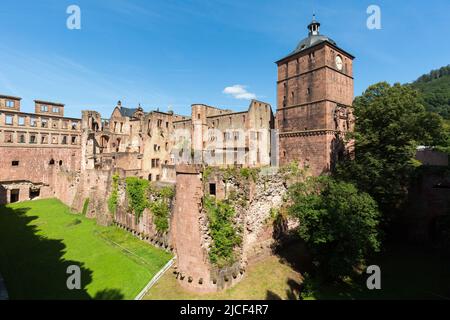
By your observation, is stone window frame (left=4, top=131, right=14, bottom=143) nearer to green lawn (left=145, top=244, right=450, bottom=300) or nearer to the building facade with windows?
the building facade with windows

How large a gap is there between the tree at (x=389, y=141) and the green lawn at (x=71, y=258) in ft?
60.1

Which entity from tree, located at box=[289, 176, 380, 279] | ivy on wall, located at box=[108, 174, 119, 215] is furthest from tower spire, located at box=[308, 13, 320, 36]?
ivy on wall, located at box=[108, 174, 119, 215]

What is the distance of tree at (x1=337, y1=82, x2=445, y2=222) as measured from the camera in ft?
63.2

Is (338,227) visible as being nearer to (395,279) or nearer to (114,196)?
(395,279)

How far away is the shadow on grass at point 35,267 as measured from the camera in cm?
1488

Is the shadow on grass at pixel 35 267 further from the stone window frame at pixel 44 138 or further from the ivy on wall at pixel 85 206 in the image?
the stone window frame at pixel 44 138

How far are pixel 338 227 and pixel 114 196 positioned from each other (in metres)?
23.1

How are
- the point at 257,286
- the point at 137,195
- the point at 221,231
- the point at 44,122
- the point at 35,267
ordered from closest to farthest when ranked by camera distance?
1. the point at 221,231
2. the point at 257,286
3. the point at 35,267
4. the point at 137,195
5. the point at 44,122

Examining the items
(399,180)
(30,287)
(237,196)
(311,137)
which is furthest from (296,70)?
(30,287)

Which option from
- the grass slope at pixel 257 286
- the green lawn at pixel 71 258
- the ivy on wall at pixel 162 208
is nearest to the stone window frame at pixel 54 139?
the green lawn at pixel 71 258

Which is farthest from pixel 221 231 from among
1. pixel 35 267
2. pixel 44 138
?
pixel 44 138

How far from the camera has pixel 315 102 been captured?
26047 mm

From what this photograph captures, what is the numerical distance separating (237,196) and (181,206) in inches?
164

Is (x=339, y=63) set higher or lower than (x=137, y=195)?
higher
